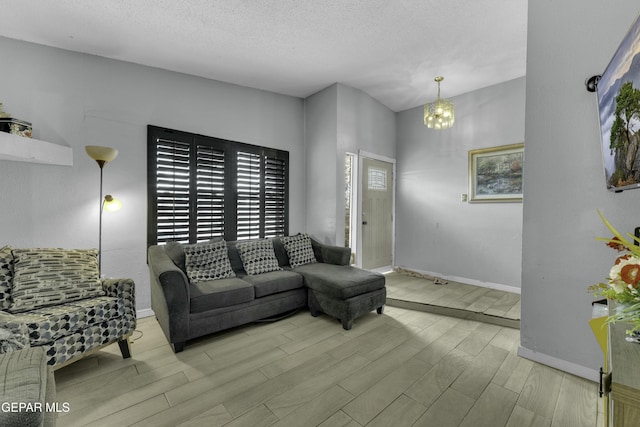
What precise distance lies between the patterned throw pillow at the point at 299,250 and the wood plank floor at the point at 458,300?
3.72 ft

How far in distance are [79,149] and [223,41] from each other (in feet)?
5.77

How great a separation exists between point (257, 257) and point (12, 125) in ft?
7.64

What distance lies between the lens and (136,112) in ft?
9.45

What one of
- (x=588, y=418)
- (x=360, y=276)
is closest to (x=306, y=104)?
(x=360, y=276)

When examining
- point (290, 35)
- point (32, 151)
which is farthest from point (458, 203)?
point (32, 151)

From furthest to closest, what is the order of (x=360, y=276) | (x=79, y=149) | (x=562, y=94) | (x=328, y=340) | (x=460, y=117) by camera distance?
(x=460, y=117) < (x=360, y=276) < (x=79, y=149) < (x=328, y=340) < (x=562, y=94)

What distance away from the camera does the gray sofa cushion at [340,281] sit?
2.61 meters

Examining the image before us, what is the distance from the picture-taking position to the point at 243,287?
255 centimetres

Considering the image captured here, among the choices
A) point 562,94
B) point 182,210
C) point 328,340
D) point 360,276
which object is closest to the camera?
point 562,94

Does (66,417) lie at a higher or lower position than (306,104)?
lower

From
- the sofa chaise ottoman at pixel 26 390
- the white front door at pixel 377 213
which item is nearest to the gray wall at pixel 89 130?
the sofa chaise ottoman at pixel 26 390

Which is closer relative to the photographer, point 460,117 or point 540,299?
point 540,299

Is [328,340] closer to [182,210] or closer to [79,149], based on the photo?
[182,210]

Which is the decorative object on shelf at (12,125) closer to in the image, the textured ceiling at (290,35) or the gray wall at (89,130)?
the gray wall at (89,130)
